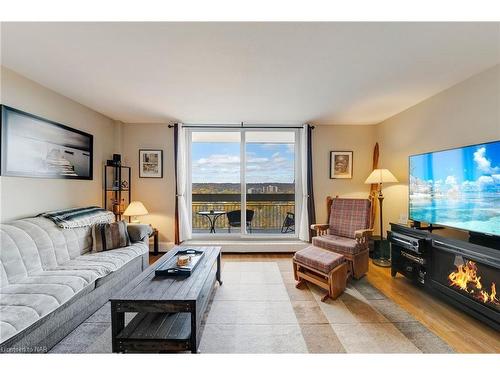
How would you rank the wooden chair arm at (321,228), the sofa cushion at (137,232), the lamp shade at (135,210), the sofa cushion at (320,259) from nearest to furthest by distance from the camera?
the sofa cushion at (320,259) < the sofa cushion at (137,232) < the wooden chair arm at (321,228) < the lamp shade at (135,210)

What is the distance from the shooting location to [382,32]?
154 cm

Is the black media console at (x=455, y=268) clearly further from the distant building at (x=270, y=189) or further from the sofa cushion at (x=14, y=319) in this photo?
the sofa cushion at (x=14, y=319)

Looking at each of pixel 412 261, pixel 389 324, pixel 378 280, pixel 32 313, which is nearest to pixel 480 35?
pixel 412 261

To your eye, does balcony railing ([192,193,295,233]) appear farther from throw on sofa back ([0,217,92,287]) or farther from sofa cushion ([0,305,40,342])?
sofa cushion ([0,305,40,342])

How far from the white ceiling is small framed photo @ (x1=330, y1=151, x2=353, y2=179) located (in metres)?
1.15

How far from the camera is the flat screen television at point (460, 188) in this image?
6.06 feet

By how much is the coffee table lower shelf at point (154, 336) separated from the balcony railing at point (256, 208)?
2.84 metres

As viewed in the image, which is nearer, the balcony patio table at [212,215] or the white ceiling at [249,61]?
the white ceiling at [249,61]

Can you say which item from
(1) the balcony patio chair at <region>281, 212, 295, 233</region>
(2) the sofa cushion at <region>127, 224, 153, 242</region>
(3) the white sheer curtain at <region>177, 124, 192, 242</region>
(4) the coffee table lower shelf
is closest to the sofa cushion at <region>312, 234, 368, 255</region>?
(1) the balcony patio chair at <region>281, 212, 295, 233</region>

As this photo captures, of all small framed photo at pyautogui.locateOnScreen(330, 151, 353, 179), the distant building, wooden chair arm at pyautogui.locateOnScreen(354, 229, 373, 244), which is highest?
small framed photo at pyautogui.locateOnScreen(330, 151, 353, 179)

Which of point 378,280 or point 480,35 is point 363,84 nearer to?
point 480,35

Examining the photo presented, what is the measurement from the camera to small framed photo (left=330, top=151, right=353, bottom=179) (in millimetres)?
4113

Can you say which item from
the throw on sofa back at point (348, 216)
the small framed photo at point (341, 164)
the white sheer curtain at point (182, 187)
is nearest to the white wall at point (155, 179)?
the white sheer curtain at point (182, 187)

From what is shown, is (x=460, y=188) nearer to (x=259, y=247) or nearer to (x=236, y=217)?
(x=259, y=247)
